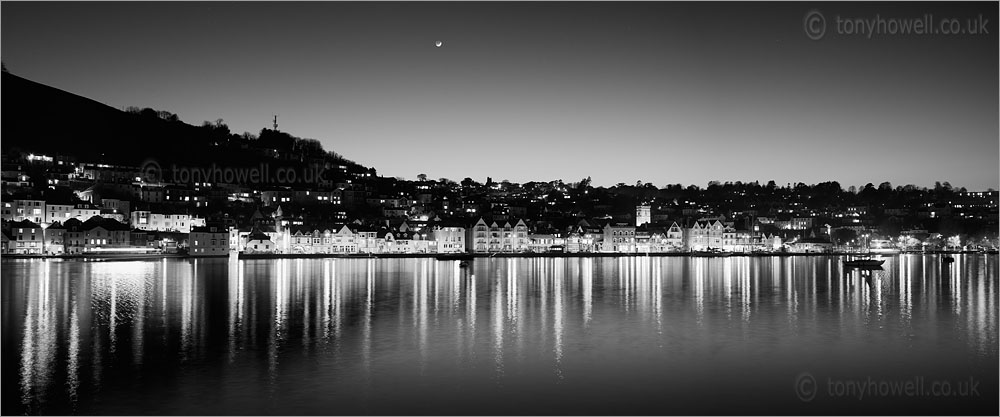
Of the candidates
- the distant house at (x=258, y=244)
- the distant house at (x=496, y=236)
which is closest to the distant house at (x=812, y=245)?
the distant house at (x=496, y=236)

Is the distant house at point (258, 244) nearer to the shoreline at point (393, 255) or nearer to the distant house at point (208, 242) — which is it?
the shoreline at point (393, 255)

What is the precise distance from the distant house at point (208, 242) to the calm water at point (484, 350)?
29.5m

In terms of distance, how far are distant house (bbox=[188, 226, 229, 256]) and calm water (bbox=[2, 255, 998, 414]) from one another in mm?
29524

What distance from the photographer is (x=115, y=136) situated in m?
107

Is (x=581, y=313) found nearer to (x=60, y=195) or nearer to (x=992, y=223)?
(x=60, y=195)

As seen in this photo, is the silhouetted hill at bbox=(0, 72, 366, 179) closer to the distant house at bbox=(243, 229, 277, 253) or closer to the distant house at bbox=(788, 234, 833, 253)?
the distant house at bbox=(243, 229, 277, 253)

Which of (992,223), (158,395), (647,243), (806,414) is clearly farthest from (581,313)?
(992,223)

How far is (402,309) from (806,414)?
12.6m

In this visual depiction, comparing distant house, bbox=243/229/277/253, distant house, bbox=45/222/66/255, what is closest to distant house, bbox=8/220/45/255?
distant house, bbox=45/222/66/255

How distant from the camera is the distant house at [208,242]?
5522 cm

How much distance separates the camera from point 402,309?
2067 centimetres

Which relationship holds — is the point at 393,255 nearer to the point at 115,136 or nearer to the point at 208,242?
the point at 208,242

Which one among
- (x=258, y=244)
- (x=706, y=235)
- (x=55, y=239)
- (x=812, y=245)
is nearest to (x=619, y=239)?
(x=706, y=235)

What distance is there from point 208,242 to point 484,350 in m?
46.8
